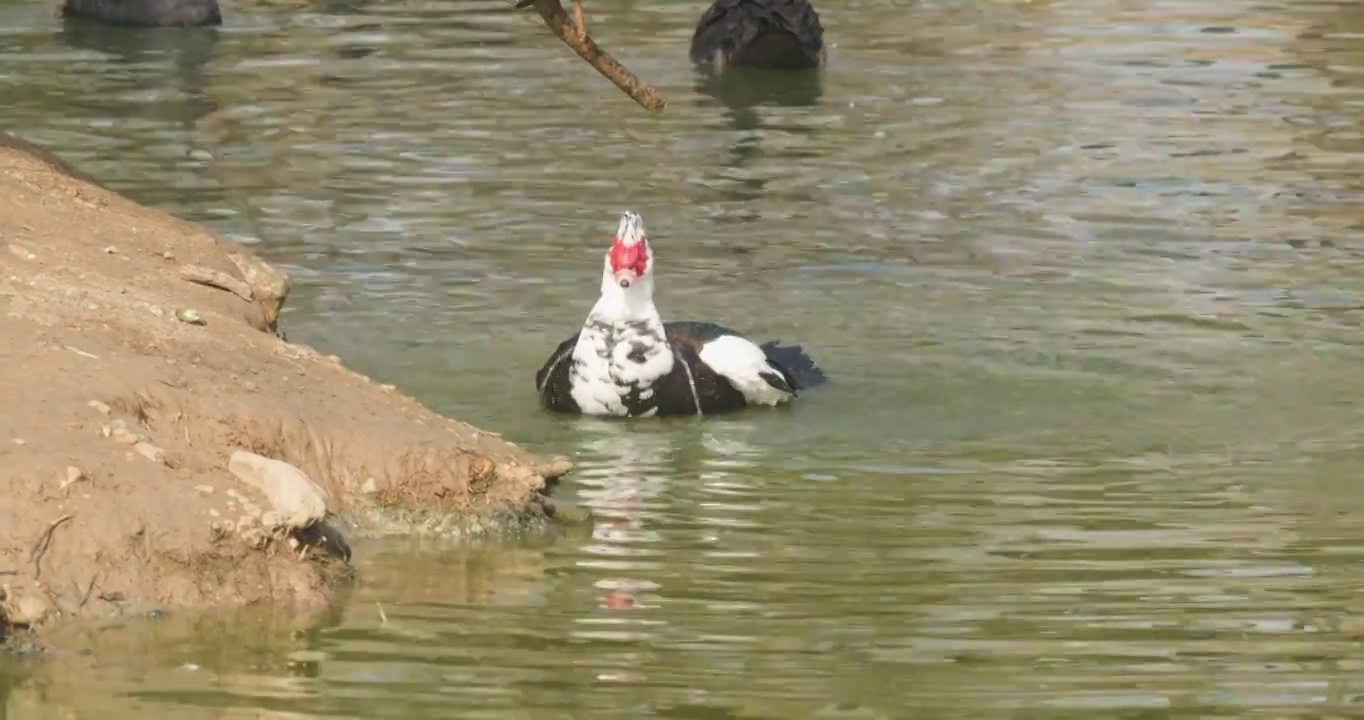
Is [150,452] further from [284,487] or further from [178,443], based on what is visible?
[284,487]

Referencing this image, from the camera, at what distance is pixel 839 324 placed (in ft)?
45.4

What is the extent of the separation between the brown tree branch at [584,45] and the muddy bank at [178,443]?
4.46ft

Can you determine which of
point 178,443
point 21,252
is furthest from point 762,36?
point 178,443

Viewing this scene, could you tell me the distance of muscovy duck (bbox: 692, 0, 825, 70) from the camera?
72.0 feet

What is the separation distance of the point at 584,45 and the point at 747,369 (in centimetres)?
295

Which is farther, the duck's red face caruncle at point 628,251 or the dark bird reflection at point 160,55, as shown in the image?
the dark bird reflection at point 160,55

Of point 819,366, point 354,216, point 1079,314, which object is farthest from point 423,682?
point 354,216

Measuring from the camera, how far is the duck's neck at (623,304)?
40.0 ft

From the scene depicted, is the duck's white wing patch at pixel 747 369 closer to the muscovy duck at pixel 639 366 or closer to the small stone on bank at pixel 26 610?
the muscovy duck at pixel 639 366

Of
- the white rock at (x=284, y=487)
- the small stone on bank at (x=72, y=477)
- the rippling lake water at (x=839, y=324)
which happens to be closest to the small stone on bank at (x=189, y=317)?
the rippling lake water at (x=839, y=324)

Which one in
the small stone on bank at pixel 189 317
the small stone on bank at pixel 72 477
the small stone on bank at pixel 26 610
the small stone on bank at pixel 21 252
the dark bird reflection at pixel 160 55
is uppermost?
the small stone on bank at pixel 21 252

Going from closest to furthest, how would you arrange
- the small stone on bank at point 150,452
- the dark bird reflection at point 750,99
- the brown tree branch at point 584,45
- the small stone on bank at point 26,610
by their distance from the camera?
the small stone on bank at point 26,610 → the small stone on bank at point 150,452 → the brown tree branch at point 584,45 → the dark bird reflection at point 750,99

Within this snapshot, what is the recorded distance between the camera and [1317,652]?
24.7ft

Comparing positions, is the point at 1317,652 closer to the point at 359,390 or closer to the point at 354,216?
the point at 359,390
